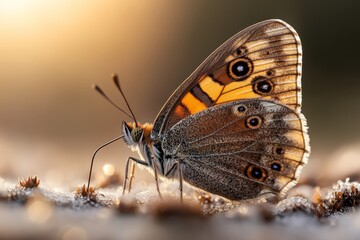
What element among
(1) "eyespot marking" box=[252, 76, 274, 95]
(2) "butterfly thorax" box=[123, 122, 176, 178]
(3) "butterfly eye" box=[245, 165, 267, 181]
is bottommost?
(3) "butterfly eye" box=[245, 165, 267, 181]

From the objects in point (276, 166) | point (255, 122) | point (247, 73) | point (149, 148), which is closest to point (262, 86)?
point (247, 73)

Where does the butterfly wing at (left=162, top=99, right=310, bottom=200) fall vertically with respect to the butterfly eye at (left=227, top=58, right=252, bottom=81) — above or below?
below

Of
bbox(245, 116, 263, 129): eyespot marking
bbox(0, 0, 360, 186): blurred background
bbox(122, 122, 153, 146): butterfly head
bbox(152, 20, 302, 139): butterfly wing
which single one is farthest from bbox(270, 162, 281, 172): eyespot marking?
bbox(0, 0, 360, 186): blurred background

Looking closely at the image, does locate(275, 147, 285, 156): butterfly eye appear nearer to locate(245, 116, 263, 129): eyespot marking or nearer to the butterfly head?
locate(245, 116, 263, 129): eyespot marking

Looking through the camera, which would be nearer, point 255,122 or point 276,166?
point 276,166

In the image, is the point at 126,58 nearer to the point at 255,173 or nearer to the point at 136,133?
the point at 136,133

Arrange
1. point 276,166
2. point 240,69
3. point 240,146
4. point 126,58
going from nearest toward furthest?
point 276,166
point 240,146
point 240,69
point 126,58
